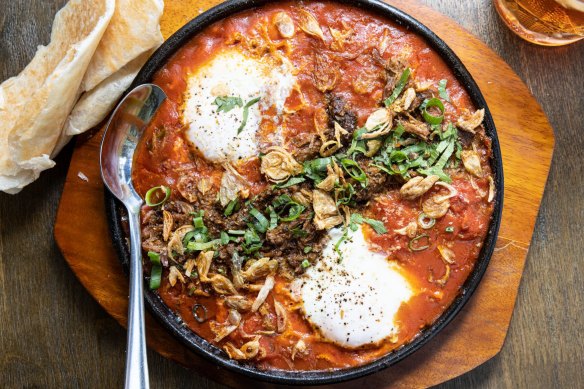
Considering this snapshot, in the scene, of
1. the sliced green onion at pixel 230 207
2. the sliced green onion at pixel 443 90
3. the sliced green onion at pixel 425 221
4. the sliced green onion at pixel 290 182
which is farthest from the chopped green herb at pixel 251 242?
the sliced green onion at pixel 443 90

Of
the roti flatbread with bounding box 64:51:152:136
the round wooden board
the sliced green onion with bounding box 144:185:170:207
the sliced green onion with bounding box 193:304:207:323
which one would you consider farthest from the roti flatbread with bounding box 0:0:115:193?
the sliced green onion with bounding box 193:304:207:323

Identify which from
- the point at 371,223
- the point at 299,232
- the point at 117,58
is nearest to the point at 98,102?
the point at 117,58

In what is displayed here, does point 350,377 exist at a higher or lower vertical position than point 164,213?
lower

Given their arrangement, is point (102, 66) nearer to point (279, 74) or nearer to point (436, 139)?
point (279, 74)

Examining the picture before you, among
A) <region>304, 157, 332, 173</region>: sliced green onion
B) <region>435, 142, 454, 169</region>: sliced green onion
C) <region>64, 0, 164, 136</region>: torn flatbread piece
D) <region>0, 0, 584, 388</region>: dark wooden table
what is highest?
<region>64, 0, 164, 136</region>: torn flatbread piece

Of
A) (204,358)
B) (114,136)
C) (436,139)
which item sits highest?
(114,136)

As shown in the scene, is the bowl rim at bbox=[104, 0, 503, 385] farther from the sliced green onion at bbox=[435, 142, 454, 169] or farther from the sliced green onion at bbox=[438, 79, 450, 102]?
the sliced green onion at bbox=[435, 142, 454, 169]

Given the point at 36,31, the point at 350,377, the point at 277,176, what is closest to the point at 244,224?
the point at 277,176

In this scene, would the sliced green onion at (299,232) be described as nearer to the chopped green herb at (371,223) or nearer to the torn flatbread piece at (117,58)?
the chopped green herb at (371,223)
